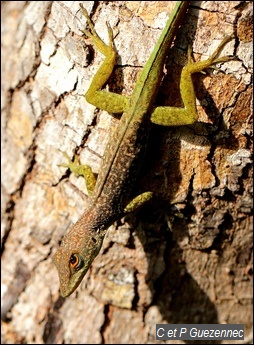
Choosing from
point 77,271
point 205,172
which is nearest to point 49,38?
point 205,172

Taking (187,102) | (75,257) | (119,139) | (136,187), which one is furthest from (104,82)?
(75,257)

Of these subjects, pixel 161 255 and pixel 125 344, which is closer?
pixel 161 255

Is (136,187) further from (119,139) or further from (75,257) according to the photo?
(75,257)

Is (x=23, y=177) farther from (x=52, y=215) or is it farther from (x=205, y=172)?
(x=205, y=172)

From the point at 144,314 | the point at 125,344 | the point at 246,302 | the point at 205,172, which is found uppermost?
the point at 205,172

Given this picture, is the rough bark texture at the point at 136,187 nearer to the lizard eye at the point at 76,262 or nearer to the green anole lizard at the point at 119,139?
the green anole lizard at the point at 119,139
